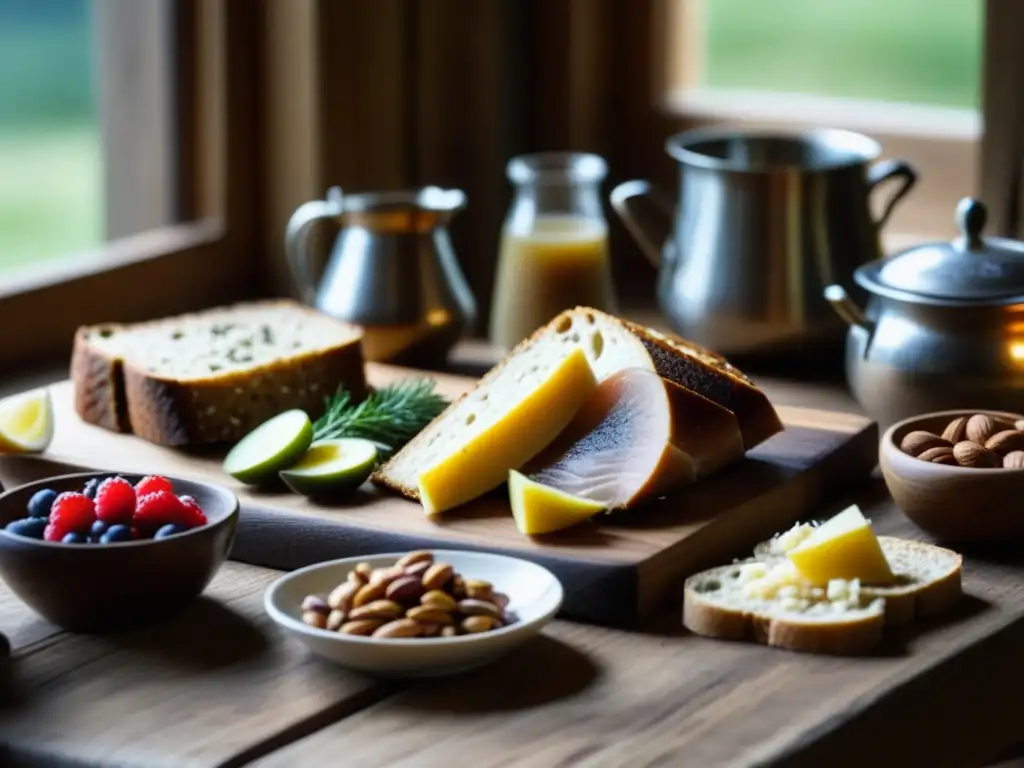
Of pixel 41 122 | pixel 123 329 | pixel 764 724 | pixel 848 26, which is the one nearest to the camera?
pixel 764 724

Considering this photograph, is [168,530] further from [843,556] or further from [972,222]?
[972,222]

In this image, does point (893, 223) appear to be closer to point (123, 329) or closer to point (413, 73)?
point (413, 73)

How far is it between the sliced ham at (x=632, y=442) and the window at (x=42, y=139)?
3.87 metres

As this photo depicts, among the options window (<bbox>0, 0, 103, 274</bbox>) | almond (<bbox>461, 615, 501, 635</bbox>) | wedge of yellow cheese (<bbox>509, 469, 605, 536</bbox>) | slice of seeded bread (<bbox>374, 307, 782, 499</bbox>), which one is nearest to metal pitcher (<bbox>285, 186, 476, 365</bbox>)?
slice of seeded bread (<bbox>374, 307, 782, 499</bbox>)

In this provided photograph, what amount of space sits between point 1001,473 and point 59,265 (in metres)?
1.26

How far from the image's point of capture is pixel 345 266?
206 centimetres

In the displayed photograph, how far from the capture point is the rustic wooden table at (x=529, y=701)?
3.67 feet

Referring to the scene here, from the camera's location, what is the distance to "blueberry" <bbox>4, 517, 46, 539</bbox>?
1289mm

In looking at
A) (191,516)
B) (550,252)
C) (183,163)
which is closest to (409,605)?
(191,516)

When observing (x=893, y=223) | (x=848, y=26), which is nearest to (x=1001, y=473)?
(x=893, y=223)

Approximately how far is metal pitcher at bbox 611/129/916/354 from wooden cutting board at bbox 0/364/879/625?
0.29 metres

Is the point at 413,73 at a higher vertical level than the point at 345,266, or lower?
higher

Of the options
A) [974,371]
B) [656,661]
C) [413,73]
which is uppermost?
[413,73]

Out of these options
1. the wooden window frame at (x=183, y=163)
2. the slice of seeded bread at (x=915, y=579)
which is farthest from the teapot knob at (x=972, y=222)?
the wooden window frame at (x=183, y=163)
